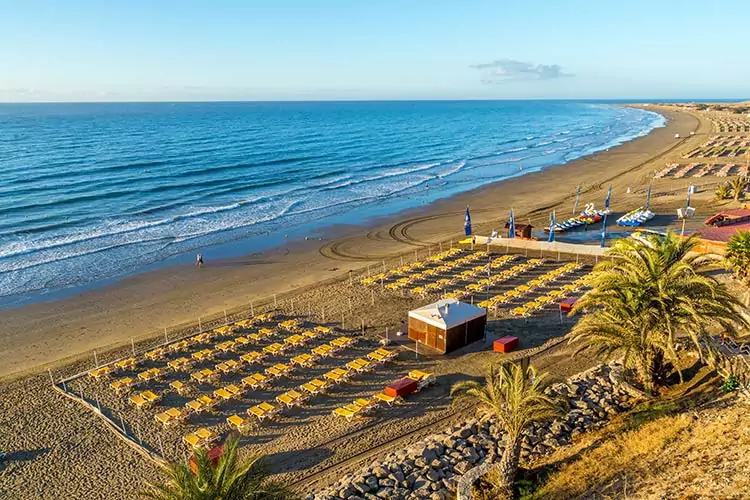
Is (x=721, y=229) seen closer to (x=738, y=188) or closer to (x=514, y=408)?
(x=738, y=188)

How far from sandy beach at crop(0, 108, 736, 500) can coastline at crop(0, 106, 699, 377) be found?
101 millimetres

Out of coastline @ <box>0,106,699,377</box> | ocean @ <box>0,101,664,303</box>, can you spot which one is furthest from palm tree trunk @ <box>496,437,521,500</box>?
ocean @ <box>0,101,664,303</box>

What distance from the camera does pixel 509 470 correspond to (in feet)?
40.4

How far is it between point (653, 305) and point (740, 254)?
29.7 ft

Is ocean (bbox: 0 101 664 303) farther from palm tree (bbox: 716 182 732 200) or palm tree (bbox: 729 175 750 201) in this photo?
palm tree (bbox: 729 175 750 201)

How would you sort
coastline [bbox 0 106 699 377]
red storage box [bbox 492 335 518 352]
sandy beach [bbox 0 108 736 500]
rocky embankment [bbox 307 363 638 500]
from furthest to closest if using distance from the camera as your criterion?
1. coastline [bbox 0 106 699 377]
2. red storage box [bbox 492 335 518 352]
3. sandy beach [bbox 0 108 736 500]
4. rocky embankment [bbox 307 363 638 500]

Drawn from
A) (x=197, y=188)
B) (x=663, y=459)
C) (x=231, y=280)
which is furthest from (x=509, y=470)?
(x=197, y=188)

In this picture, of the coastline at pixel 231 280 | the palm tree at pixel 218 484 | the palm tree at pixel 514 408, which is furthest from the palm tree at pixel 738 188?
the palm tree at pixel 218 484

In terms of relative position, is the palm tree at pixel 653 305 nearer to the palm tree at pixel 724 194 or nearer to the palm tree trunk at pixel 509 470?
the palm tree trunk at pixel 509 470

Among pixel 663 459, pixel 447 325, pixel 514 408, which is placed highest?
pixel 514 408

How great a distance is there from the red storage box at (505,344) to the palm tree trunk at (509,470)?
332 inches

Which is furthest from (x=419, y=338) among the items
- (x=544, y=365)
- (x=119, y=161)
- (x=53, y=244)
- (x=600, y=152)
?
(x=600, y=152)

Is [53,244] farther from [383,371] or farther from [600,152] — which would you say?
[600,152]

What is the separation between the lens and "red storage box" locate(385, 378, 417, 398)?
57.8 ft
